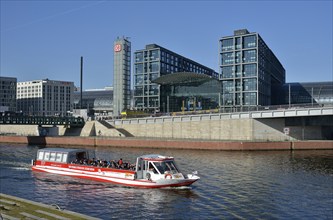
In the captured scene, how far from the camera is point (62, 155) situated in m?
46.8

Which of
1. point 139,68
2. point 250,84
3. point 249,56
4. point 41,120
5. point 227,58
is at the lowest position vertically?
point 41,120

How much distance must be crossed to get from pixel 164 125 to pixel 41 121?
37.6 m

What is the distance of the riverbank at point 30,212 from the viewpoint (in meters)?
18.6

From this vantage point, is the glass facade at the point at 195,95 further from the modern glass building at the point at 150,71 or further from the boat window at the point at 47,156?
the boat window at the point at 47,156

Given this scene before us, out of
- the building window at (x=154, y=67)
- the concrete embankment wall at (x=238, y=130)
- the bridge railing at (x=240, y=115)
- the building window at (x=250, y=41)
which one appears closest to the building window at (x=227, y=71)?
the building window at (x=250, y=41)

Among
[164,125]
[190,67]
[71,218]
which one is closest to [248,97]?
[164,125]

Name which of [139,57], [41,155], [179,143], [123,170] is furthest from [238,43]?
[123,170]

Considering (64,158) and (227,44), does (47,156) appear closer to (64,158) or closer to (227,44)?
(64,158)

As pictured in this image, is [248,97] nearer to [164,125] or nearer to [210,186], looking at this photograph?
[164,125]

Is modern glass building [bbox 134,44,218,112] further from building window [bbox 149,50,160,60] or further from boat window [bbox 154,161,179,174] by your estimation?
boat window [bbox 154,161,179,174]

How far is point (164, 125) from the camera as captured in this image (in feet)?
325

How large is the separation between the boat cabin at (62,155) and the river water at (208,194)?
7.44ft

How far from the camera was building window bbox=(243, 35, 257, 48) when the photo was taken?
4946 inches

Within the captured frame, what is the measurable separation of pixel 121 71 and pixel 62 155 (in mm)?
91415
